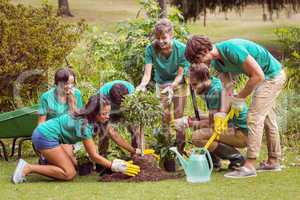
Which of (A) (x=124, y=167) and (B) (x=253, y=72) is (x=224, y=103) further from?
(A) (x=124, y=167)

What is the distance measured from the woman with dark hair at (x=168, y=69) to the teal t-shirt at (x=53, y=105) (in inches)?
24.9

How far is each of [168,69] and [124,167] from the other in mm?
1432

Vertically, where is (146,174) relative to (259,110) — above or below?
below

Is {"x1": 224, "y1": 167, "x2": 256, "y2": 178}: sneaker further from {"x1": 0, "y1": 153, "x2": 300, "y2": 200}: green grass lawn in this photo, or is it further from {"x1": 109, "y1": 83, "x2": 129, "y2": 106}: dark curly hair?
{"x1": 109, "y1": 83, "x2": 129, "y2": 106}: dark curly hair

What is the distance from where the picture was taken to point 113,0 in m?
35.8

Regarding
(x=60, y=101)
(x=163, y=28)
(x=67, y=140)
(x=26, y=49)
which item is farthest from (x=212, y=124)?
(x=26, y=49)

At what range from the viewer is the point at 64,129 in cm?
644

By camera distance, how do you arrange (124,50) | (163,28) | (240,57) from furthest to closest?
(124,50) → (163,28) → (240,57)

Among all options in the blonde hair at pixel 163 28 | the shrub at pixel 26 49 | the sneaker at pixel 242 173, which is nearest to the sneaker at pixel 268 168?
the sneaker at pixel 242 173

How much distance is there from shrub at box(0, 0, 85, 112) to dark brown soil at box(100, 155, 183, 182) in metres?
3.18

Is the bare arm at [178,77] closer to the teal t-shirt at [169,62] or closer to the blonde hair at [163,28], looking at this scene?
the teal t-shirt at [169,62]

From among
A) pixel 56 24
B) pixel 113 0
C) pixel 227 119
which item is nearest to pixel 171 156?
pixel 227 119

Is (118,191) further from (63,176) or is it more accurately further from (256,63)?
(256,63)

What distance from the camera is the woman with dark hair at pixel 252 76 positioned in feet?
20.1
